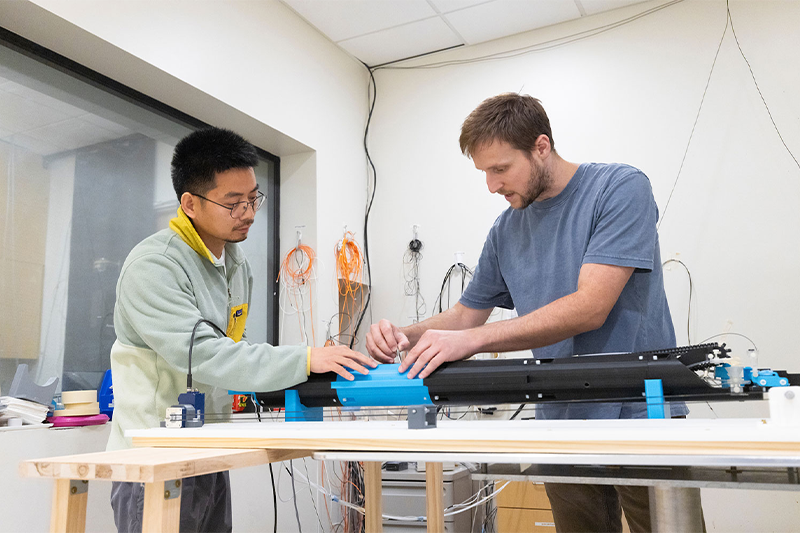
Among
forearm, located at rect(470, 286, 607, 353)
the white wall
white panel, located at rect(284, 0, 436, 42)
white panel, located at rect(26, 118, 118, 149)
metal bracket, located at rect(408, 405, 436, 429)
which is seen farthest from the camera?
white panel, located at rect(284, 0, 436, 42)

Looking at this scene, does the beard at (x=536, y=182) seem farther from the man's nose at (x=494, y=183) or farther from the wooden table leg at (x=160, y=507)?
the wooden table leg at (x=160, y=507)

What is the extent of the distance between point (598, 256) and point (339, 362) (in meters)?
0.63

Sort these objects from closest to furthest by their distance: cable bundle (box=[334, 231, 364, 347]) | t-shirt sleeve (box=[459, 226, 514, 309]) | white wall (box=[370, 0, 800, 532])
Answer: t-shirt sleeve (box=[459, 226, 514, 309]) → white wall (box=[370, 0, 800, 532]) → cable bundle (box=[334, 231, 364, 347])

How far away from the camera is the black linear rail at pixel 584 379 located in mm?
1102

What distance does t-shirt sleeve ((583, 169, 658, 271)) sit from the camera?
1427 millimetres

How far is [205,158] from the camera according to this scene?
1647mm

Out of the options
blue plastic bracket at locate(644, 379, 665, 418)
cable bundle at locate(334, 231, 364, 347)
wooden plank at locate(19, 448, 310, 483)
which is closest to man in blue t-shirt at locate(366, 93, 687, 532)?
blue plastic bracket at locate(644, 379, 665, 418)

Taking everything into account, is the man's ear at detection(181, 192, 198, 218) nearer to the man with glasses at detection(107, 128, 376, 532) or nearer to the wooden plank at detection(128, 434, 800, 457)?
the man with glasses at detection(107, 128, 376, 532)

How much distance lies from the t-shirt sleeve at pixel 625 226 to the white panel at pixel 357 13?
2.21 metres

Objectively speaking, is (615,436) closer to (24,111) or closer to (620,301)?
(620,301)

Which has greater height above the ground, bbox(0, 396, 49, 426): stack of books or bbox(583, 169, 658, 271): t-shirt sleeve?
bbox(583, 169, 658, 271): t-shirt sleeve

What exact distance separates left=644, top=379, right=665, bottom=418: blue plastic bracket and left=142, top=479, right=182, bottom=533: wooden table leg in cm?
79

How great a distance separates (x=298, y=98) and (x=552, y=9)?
1.46 metres

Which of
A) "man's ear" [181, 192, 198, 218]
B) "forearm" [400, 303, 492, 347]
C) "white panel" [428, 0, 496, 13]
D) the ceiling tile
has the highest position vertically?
"white panel" [428, 0, 496, 13]
